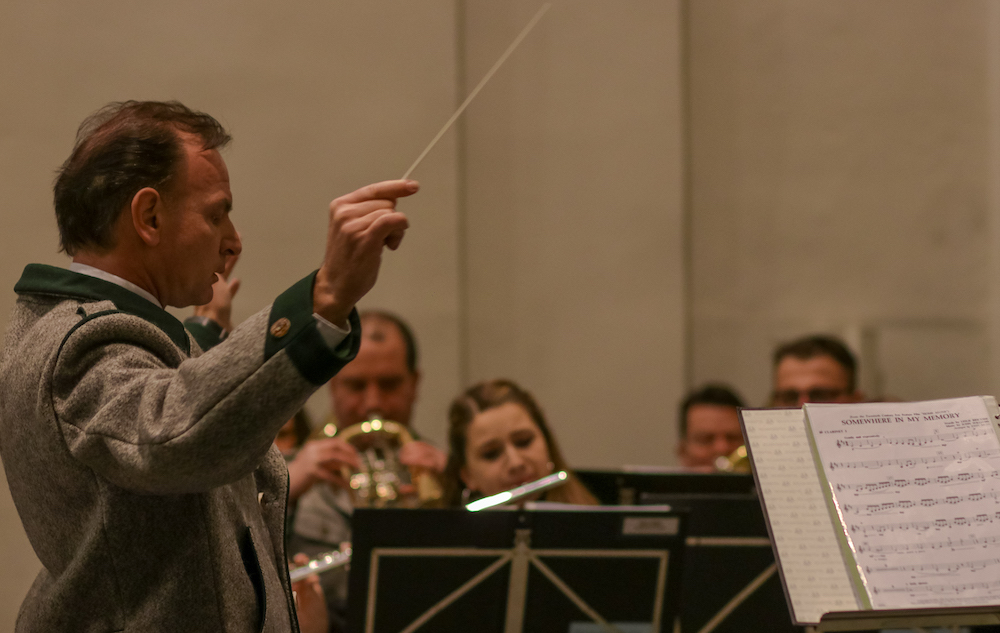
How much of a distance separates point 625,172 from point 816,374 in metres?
1.63

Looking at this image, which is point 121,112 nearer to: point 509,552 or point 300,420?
point 509,552

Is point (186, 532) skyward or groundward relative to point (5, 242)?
groundward

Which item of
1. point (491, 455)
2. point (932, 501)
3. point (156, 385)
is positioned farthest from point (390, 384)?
point (156, 385)

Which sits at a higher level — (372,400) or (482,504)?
(372,400)

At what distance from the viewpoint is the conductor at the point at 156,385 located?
1.08 m

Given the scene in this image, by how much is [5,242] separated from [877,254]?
379cm

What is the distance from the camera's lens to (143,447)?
3.52 ft

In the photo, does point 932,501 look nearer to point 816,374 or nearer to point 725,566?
point 725,566

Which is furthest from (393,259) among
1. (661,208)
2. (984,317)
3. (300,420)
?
(984,317)

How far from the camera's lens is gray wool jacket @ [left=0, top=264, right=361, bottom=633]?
1076 mm

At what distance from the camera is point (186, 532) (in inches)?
48.6

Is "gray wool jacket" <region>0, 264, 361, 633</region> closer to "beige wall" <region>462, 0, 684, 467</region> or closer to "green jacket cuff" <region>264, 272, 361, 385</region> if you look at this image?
"green jacket cuff" <region>264, 272, 361, 385</region>

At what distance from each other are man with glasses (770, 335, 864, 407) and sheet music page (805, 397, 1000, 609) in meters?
2.18

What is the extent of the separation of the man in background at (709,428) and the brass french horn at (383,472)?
1.25 m
